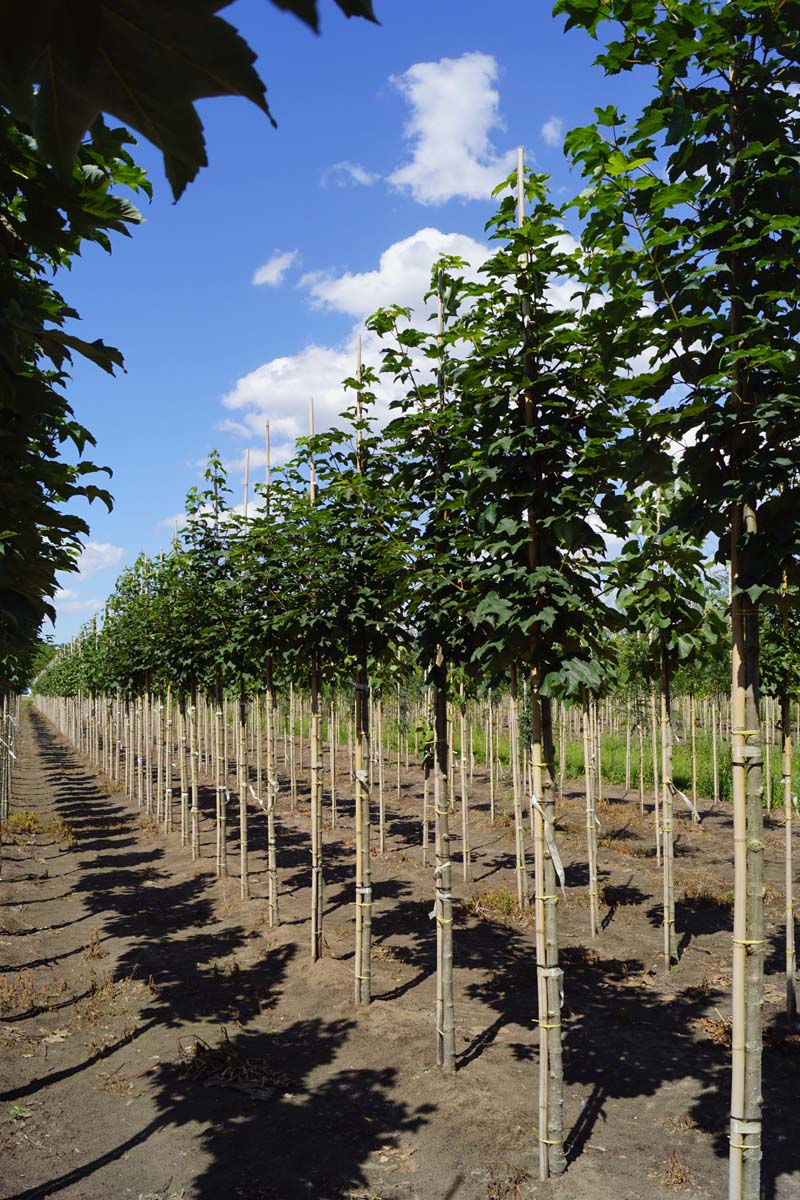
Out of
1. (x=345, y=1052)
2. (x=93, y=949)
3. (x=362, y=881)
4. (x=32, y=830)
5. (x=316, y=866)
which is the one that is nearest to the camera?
(x=345, y=1052)

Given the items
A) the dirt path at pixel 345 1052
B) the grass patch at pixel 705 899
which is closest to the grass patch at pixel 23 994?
the dirt path at pixel 345 1052

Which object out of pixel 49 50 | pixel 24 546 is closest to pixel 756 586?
pixel 24 546

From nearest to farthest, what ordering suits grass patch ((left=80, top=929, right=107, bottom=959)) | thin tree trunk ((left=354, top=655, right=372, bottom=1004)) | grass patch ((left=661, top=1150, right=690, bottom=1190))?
grass patch ((left=661, top=1150, right=690, bottom=1190))
thin tree trunk ((left=354, top=655, right=372, bottom=1004))
grass patch ((left=80, top=929, right=107, bottom=959))

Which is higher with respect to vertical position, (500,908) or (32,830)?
(500,908)

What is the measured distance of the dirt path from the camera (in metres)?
5.95

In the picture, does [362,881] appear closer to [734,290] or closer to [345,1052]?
[345,1052]

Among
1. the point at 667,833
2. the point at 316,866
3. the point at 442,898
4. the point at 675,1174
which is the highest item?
the point at 442,898

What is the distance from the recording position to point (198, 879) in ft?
51.4

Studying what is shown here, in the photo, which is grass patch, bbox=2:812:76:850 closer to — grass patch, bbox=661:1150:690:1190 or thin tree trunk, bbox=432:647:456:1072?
thin tree trunk, bbox=432:647:456:1072

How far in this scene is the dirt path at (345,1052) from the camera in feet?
19.5

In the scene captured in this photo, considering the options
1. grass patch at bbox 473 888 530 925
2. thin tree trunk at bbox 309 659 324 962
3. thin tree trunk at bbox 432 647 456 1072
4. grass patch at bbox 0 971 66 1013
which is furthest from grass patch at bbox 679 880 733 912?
grass patch at bbox 0 971 66 1013

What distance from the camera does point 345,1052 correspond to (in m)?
8.03

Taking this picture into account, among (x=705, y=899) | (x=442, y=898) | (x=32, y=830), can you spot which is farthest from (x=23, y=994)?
(x=32, y=830)

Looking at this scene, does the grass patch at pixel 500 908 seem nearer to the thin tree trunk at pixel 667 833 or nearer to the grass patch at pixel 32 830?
the thin tree trunk at pixel 667 833
